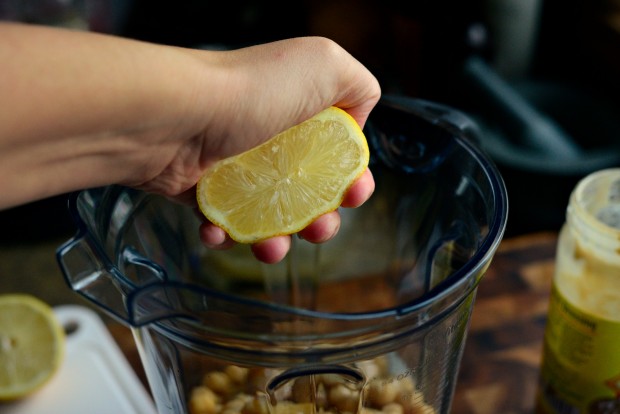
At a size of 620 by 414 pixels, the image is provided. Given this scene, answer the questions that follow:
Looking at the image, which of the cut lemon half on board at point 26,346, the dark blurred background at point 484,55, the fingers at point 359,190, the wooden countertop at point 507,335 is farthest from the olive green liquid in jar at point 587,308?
the dark blurred background at point 484,55

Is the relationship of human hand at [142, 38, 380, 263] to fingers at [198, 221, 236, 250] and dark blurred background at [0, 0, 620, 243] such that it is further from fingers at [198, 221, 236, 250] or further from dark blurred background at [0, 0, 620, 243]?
dark blurred background at [0, 0, 620, 243]

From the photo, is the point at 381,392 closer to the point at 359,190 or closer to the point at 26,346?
the point at 359,190

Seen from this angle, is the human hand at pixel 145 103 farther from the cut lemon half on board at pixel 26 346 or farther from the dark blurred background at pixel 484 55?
the dark blurred background at pixel 484 55

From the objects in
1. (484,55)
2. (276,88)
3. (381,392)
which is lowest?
(484,55)

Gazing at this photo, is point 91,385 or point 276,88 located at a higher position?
point 276,88

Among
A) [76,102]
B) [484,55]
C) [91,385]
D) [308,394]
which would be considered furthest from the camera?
[484,55]

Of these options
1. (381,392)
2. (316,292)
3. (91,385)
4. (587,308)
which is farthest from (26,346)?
(587,308)

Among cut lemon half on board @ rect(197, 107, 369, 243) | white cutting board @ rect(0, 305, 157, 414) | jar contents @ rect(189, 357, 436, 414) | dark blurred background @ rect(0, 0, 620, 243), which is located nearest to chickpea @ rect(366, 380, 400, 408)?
jar contents @ rect(189, 357, 436, 414)
